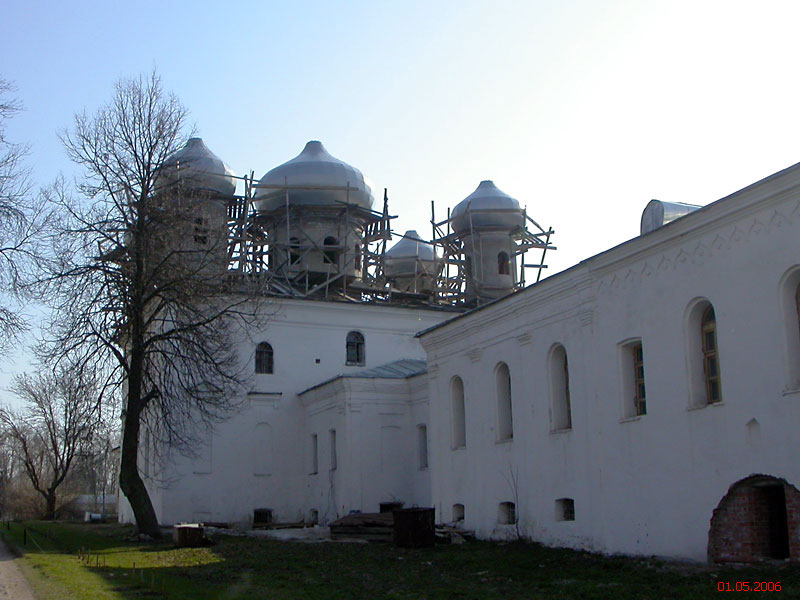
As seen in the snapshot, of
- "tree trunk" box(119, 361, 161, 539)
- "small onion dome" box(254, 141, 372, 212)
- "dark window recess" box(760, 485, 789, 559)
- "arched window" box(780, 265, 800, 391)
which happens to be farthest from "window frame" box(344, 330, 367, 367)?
"arched window" box(780, 265, 800, 391)

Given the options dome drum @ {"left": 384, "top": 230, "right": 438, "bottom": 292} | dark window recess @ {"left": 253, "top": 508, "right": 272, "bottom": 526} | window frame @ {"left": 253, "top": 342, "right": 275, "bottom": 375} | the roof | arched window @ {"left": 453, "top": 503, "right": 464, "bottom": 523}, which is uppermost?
dome drum @ {"left": 384, "top": 230, "right": 438, "bottom": 292}

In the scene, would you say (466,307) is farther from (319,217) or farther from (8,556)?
(8,556)

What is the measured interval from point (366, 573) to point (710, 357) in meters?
7.44

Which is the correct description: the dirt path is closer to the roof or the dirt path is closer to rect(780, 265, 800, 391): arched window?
rect(780, 265, 800, 391): arched window

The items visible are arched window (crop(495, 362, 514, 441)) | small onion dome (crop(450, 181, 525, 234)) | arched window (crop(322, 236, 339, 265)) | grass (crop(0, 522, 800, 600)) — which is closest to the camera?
grass (crop(0, 522, 800, 600))

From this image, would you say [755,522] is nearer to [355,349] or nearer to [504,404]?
[504,404]

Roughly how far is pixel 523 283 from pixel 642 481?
2637cm

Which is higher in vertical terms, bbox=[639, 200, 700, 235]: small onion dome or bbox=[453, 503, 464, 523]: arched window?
bbox=[639, 200, 700, 235]: small onion dome

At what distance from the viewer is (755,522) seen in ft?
48.9

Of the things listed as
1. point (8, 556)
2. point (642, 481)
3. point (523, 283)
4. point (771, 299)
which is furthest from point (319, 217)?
point (771, 299)

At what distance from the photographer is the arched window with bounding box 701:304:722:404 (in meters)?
16.2

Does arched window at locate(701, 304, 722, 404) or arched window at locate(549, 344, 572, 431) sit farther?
arched window at locate(549, 344, 572, 431)

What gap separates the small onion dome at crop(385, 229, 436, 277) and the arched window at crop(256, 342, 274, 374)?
44.3 ft

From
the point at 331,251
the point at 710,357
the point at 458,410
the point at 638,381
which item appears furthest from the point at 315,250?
the point at 710,357
